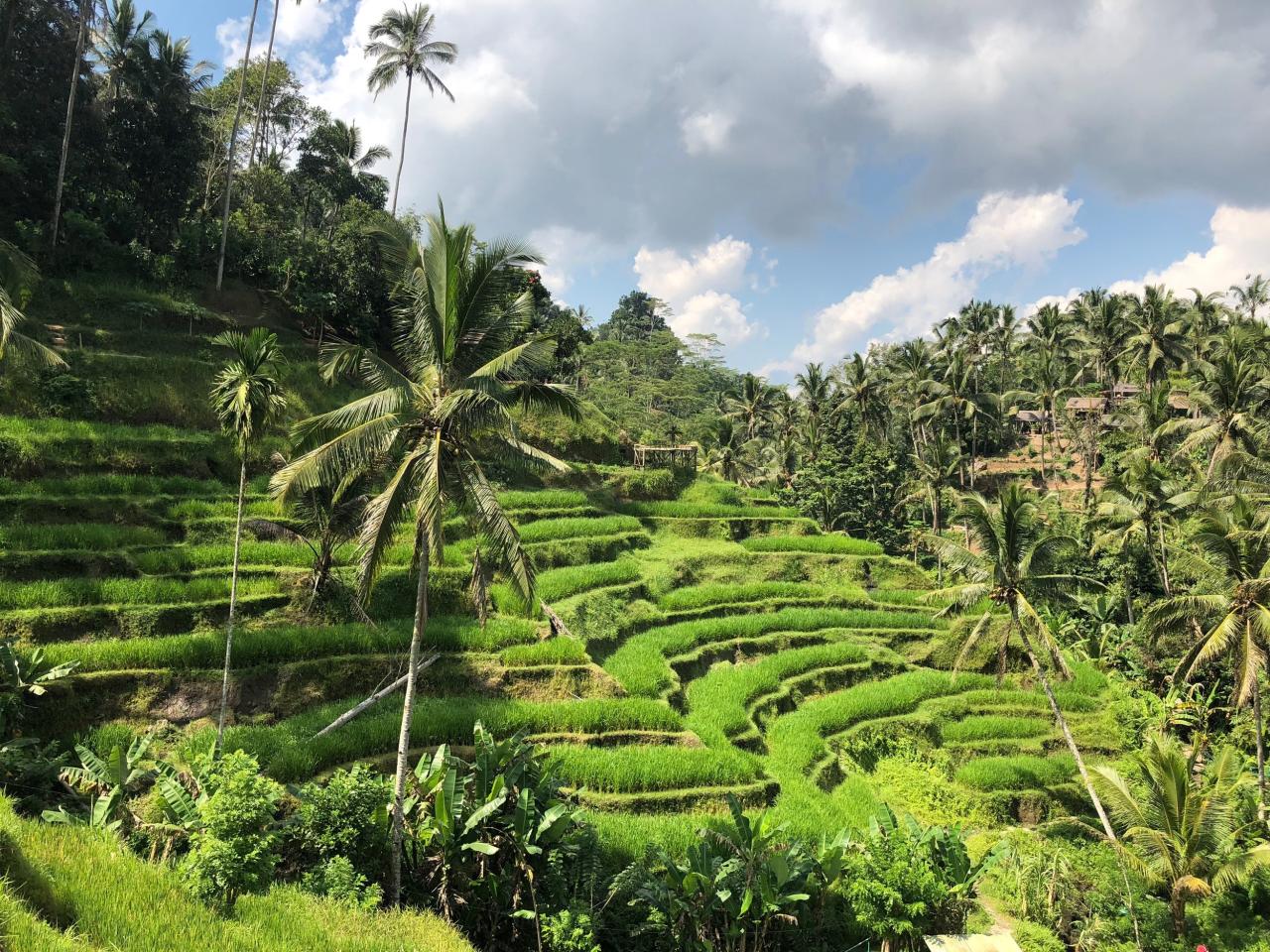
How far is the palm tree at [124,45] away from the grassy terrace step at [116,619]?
84.1 feet

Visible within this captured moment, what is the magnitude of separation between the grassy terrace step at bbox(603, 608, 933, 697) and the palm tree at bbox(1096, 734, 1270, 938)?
8.89 metres

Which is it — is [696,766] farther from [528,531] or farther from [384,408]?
[528,531]

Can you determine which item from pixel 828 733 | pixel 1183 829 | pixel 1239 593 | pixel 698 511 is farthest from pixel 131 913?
pixel 698 511

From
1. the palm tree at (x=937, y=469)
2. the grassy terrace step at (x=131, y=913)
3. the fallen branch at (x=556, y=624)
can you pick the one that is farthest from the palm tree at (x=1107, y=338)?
the grassy terrace step at (x=131, y=913)

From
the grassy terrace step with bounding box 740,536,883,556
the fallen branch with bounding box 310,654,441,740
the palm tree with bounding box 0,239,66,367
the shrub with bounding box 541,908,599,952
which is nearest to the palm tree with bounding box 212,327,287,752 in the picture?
the fallen branch with bounding box 310,654,441,740

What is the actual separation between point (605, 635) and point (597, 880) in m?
8.21

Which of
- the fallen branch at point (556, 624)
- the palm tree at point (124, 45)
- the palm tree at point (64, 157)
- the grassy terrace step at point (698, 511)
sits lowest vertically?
the fallen branch at point (556, 624)

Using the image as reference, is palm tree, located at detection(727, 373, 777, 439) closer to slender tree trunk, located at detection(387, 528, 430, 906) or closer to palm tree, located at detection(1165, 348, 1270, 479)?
palm tree, located at detection(1165, 348, 1270, 479)

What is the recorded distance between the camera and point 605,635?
1764 centimetres

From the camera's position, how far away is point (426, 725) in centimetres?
1155

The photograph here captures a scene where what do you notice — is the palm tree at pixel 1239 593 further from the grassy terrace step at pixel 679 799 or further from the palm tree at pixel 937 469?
the palm tree at pixel 937 469

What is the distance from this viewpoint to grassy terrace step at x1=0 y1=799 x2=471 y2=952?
5.28 m

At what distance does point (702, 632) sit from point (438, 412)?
1304 cm

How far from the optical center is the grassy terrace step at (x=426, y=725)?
33.8 feet
